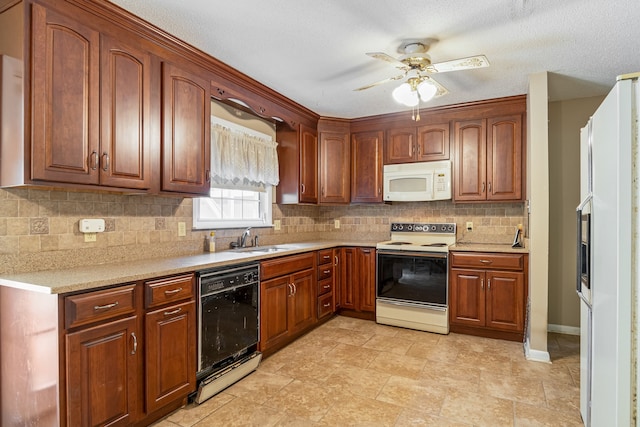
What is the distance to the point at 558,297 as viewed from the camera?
3.77m

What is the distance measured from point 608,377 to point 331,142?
3549mm

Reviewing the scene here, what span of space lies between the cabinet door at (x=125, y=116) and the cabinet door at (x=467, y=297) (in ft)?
9.90

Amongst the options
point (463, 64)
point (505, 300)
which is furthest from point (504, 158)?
point (463, 64)

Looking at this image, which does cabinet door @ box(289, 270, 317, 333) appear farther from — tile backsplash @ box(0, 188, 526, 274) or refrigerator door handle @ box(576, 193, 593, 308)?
refrigerator door handle @ box(576, 193, 593, 308)

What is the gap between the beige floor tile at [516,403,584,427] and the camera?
2.09 m

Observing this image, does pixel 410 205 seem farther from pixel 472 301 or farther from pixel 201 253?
pixel 201 253

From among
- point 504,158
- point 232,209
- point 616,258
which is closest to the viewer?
point 616,258

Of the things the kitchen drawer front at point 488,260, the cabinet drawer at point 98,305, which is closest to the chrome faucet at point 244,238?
the cabinet drawer at point 98,305

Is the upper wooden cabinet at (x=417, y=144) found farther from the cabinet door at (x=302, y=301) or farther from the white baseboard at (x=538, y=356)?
the white baseboard at (x=538, y=356)

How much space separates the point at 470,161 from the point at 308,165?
72.3 inches

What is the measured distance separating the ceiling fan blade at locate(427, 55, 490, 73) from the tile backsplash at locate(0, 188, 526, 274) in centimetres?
206

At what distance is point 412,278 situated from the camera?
12.4ft

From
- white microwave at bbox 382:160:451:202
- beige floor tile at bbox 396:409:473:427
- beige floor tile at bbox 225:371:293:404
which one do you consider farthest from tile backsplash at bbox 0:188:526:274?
beige floor tile at bbox 396:409:473:427

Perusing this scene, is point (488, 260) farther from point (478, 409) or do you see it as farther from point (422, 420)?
point (422, 420)
